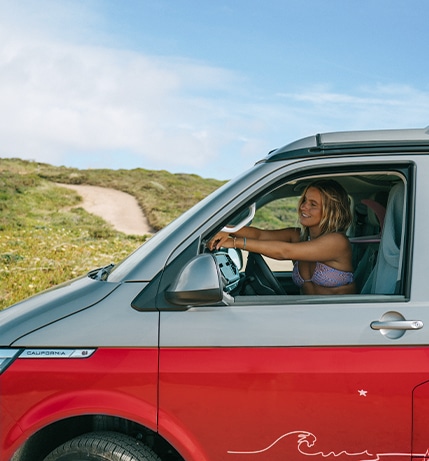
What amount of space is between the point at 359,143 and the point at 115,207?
38.0 m

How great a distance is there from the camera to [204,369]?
273 cm

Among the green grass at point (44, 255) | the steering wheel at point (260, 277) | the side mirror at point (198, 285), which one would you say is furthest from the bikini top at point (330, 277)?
the green grass at point (44, 255)

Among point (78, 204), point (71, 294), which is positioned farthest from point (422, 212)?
point (78, 204)

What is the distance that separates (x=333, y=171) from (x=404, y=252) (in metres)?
0.48

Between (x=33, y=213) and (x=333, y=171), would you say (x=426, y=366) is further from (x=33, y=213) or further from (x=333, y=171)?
(x=33, y=213)

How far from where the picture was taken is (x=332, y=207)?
139 inches

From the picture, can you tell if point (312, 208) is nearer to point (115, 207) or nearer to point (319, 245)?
point (319, 245)

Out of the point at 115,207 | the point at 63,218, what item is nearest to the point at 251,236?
the point at 63,218

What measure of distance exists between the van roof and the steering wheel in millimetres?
1092

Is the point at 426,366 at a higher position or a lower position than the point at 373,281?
lower

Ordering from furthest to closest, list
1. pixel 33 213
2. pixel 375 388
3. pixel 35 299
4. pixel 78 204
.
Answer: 1. pixel 78 204
2. pixel 33 213
3. pixel 35 299
4. pixel 375 388

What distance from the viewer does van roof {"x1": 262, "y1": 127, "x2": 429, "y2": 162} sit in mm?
2947

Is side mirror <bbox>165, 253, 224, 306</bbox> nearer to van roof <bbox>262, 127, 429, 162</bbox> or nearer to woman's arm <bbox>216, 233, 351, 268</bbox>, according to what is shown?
woman's arm <bbox>216, 233, 351, 268</bbox>

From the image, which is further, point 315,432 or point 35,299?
point 35,299
